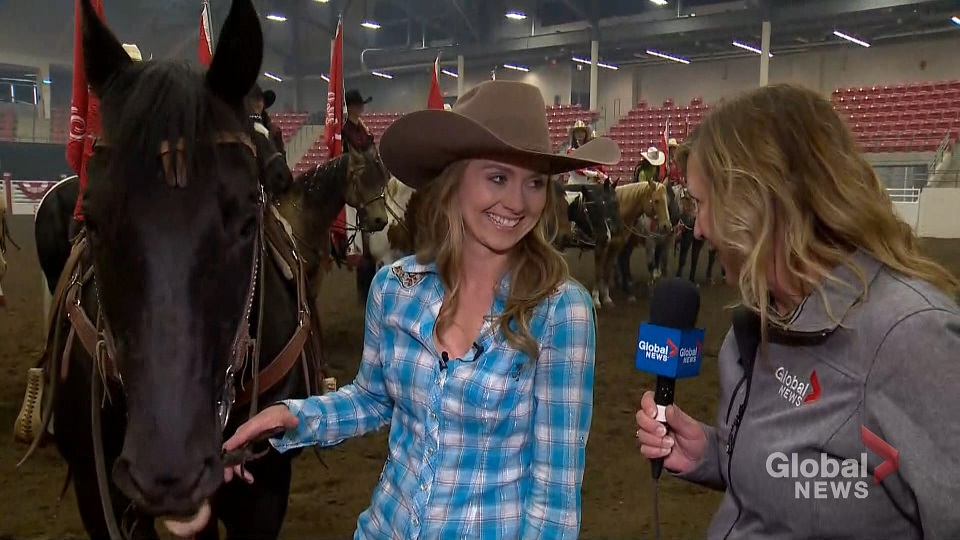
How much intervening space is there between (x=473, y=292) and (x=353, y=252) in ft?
19.9

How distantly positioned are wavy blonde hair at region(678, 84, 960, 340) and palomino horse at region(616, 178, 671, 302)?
30.1 feet

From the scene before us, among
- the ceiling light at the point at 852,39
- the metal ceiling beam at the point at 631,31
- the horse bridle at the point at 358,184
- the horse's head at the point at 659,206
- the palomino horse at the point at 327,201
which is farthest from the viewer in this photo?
the ceiling light at the point at 852,39

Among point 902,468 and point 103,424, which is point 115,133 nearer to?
point 103,424

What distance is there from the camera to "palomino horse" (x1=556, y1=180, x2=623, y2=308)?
31.1ft

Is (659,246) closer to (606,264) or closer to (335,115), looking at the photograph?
(606,264)

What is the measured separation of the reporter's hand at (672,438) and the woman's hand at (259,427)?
720mm

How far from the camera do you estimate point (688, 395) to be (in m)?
5.36

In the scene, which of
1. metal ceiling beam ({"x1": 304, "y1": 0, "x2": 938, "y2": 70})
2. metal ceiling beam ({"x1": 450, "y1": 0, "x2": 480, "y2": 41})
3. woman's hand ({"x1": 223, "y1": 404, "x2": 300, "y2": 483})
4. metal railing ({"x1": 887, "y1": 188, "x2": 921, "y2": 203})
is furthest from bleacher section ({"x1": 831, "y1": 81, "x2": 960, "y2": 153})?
woman's hand ({"x1": 223, "y1": 404, "x2": 300, "y2": 483})

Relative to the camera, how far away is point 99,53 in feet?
4.91

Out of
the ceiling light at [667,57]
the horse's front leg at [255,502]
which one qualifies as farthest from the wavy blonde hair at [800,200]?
the ceiling light at [667,57]

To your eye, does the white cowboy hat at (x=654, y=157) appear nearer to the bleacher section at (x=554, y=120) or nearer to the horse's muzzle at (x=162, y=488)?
the bleacher section at (x=554, y=120)

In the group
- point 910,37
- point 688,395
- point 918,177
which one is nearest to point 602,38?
point 910,37

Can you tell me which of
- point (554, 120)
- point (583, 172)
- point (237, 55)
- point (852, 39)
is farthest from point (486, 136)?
point (852, 39)

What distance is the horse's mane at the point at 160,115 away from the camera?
131 cm
